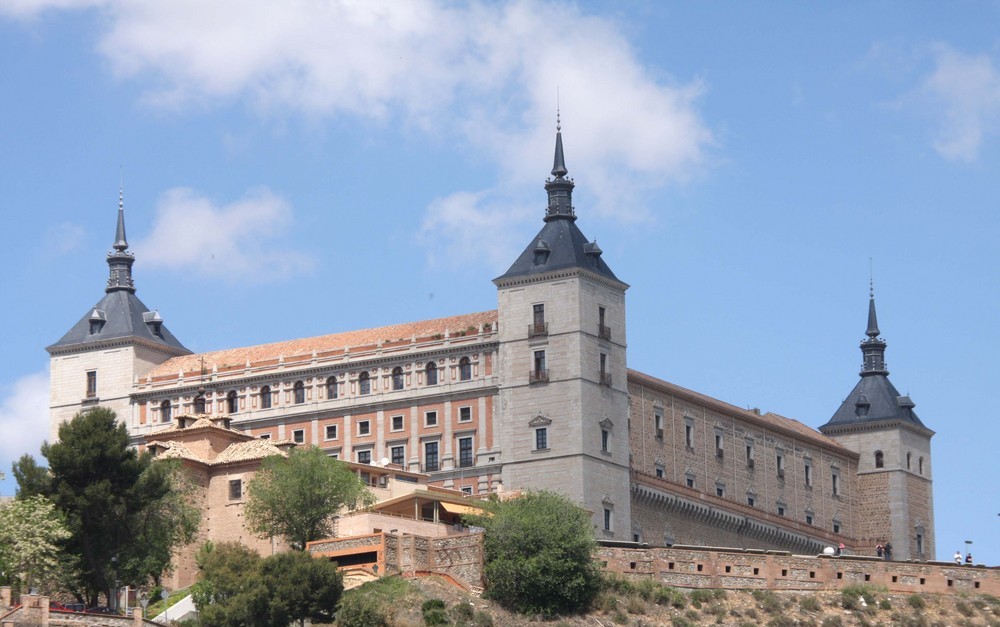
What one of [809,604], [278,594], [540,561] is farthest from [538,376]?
[278,594]

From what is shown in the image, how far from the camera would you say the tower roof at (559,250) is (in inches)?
4847

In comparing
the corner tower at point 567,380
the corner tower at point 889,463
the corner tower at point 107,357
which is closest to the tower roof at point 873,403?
the corner tower at point 889,463

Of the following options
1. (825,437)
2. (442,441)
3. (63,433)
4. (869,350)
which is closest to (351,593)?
(63,433)

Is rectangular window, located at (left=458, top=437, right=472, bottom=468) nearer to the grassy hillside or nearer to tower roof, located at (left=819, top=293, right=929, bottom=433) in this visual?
the grassy hillside

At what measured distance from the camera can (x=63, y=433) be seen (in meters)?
90.8

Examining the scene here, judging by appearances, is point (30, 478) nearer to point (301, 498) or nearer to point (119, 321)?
point (301, 498)

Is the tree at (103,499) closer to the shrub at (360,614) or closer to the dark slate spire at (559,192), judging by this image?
the shrub at (360,614)

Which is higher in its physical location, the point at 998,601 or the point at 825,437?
the point at 825,437

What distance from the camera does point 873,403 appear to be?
152250mm

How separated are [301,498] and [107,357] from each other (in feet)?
124

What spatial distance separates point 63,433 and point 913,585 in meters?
35.7

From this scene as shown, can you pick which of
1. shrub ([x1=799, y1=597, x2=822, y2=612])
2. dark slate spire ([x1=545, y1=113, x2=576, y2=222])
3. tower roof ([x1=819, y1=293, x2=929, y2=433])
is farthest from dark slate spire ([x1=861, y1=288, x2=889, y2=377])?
shrub ([x1=799, y1=597, x2=822, y2=612])

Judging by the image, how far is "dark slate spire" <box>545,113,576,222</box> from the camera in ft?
419

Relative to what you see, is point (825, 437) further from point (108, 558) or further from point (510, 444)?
point (108, 558)
